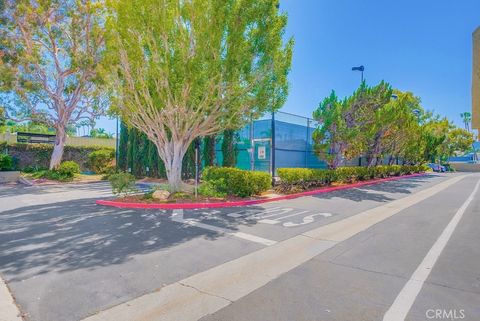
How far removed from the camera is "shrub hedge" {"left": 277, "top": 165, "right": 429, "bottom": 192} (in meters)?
14.2

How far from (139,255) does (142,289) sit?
146cm

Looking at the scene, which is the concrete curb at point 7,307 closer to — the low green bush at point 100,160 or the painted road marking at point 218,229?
the painted road marking at point 218,229

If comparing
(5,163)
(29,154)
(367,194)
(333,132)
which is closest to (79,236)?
(367,194)

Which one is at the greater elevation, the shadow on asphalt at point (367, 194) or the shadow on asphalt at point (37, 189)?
the shadow on asphalt at point (367, 194)

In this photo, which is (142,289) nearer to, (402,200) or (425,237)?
(425,237)

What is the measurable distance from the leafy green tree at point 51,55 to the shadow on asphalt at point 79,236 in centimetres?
1308

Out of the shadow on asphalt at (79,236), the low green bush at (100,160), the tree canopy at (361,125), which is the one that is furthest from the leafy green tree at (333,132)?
the low green bush at (100,160)

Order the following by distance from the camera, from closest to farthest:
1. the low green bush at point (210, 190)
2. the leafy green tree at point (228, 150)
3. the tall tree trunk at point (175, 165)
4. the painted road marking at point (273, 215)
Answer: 1. the painted road marking at point (273, 215)
2. the low green bush at point (210, 190)
3. the tall tree trunk at point (175, 165)
4. the leafy green tree at point (228, 150)

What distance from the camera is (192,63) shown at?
33.3 ft

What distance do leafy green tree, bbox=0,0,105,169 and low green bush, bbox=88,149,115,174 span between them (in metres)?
3.72

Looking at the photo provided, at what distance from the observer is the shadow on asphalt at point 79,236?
4848 millimetres

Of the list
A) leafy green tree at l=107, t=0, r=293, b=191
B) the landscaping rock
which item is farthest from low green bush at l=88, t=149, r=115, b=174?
the landscaping rock

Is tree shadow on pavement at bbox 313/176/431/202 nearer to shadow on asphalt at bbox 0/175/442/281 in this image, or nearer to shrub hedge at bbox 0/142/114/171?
shadow on asphalt at bbox 0/175/442/281

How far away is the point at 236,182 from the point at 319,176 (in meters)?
6.56
